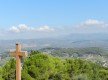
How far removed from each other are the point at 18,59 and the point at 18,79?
0.75 metres

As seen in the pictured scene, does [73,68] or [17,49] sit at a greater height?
[17,49]

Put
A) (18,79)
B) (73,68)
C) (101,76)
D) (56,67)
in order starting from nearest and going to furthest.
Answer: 1. (18,79)
2. (56,67)
3. (73,68)
4. (101,76)

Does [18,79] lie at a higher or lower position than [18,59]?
lower

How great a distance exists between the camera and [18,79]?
11.7 m

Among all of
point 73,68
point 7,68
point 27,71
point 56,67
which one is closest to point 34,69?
point 27,71

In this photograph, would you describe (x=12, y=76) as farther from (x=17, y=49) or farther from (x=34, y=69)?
(x=17, y=49)

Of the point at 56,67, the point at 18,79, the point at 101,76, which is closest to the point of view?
the point at 18,79

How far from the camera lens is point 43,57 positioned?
1303 inches

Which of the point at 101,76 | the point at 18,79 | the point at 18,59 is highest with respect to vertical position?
the point at 18,59

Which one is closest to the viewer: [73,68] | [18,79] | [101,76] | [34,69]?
[18,79]

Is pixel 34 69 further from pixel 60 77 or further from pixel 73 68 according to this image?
pixel 73 68

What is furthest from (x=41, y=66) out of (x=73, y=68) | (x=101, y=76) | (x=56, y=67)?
(x=101, y=76)

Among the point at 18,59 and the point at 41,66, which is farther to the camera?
the point at 41,66

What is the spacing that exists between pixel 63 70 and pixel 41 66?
28.2ft
